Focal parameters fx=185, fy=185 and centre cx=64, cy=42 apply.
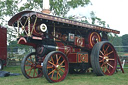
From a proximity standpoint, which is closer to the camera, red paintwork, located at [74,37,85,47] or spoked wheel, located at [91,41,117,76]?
spoked wheel, located at [91,41,117,76]

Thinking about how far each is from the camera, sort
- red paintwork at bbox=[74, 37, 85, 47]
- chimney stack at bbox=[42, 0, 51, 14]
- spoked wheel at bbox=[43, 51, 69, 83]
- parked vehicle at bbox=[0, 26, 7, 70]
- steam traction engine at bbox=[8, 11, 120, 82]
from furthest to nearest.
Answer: parked vehicle at bbox=[0, 26, 7, 70] < red paintwork at bbox=[74, 37, 85, 47] < chimney stack at bbox=[42, 0, 51, 14] < steam traction engine at bbox=[8, 11, 120, 82] < spoked wheel at bbox=[43, 51, 69, 83]

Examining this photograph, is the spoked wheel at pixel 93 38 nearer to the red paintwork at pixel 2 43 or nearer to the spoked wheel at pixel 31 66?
the spoked wheel at pixel 31 66

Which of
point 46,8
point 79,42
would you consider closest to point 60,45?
point 79,42

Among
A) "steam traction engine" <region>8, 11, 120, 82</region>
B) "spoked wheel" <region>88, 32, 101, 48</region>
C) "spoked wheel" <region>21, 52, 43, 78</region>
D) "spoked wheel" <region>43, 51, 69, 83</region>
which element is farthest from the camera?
"spoked wheel" <region>88, 32, 101, 48</region>

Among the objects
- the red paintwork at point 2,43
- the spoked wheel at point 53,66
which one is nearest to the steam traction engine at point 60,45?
the spoked wheel at point 53,66

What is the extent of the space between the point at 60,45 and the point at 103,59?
1923 mm

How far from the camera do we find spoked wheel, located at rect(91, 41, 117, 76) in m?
7.04

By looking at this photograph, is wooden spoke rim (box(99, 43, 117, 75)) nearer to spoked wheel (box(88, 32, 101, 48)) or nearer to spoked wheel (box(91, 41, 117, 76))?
spoked wheel (box(91, 41, 117, 76))

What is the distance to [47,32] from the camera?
6.55m

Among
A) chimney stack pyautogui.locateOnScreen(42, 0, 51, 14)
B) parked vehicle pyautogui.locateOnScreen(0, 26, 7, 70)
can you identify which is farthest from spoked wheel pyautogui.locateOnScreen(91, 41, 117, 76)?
parked vehicle pyautogui.locateOnScreen(0, 26, 7, 70)

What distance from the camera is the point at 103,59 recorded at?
7480 mm

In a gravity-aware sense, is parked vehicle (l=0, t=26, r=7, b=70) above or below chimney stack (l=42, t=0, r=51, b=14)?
below

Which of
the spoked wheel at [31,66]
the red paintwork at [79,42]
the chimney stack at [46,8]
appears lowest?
the spoked wheel at [31,66]

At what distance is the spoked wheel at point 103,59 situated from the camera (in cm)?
704
